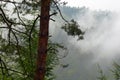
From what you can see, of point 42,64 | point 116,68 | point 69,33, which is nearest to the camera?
point 42,64

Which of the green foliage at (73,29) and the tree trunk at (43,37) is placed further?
the green foliage at (73,29)

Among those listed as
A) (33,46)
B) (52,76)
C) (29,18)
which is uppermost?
(29,18)

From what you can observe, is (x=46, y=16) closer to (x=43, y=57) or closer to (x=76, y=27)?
(x=43, y=57)

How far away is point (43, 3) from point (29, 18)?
57.5 feet

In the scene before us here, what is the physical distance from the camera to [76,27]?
8.93 m

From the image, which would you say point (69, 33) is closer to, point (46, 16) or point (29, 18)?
point (46, 16)

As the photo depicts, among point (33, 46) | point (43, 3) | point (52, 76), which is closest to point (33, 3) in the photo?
point (43, 3)

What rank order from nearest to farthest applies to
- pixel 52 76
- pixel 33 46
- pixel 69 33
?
pixel 69 33
pixel 33 46
pixel 52 76

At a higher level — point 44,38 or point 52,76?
point 44,38

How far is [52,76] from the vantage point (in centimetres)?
2236

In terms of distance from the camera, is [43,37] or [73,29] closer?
[43,37]

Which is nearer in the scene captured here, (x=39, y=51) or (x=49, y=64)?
(x=39, y=51)

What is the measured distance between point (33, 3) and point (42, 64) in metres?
3.34

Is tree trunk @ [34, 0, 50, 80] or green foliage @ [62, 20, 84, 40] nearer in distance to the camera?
tree trunk @ [34, 0, 50, 80]
